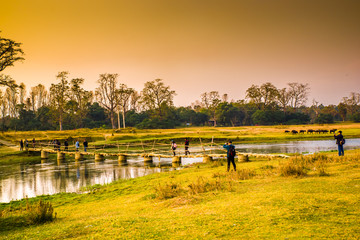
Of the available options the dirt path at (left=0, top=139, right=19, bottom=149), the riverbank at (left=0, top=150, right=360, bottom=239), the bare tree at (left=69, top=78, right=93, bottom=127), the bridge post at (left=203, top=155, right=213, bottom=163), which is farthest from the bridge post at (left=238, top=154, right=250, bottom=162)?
the bare tree at (left=69, top=78, right=93, bottom=127)

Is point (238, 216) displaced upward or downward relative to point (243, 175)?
upward

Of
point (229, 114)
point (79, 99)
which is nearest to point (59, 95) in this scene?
point (79, 99)

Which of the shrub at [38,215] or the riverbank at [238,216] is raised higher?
the riverbank at [238,216]

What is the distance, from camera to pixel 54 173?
27.4 metres

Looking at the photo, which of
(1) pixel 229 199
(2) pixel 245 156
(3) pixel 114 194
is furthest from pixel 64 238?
(2) pixel 245 156

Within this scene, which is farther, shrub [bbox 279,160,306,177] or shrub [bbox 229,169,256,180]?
shrub [bbox 229,169,256,180]

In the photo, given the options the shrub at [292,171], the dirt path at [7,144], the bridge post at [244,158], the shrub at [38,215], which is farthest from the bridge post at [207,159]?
the dirt path at [7,144]

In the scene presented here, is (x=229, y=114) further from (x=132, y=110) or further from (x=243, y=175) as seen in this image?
(x=243, y=175)

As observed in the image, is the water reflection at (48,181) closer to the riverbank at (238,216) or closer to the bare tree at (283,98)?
the riverbank at (238,216)

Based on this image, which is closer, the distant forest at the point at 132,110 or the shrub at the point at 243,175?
the shrub at the point at 243,175

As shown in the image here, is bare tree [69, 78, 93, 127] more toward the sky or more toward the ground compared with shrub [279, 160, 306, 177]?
more toward the sky

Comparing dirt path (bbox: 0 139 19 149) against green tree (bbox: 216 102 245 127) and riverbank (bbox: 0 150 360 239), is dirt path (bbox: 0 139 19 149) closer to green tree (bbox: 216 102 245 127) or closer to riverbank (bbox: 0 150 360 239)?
riverbank (bbox: 0 150 360 239)

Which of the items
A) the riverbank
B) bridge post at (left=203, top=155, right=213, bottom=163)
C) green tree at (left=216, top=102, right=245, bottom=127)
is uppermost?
green tree at (left=216, top=102, right=245, bottom=127)

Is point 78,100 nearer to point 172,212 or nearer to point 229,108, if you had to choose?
point 229,108
